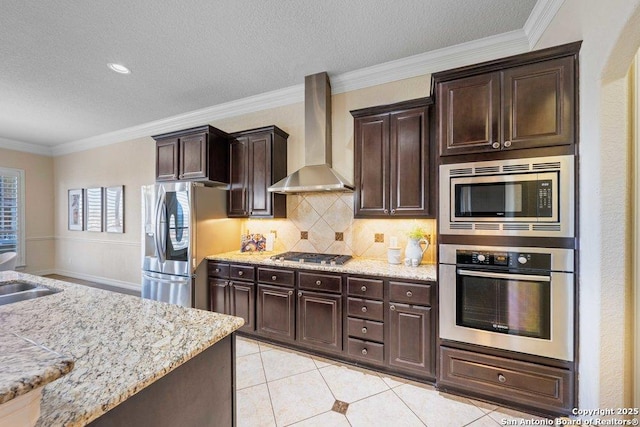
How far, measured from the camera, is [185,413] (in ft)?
3.20

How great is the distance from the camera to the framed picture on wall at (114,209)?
485 cm

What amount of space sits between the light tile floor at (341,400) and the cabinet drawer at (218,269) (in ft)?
3.09

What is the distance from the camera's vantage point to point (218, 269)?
302 centimetres

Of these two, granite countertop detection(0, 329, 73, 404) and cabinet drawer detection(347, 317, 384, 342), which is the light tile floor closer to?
cabinet drawer detection(347, 317, 384, 342)

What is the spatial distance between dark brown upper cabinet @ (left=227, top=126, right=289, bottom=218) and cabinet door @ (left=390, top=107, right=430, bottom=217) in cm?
140

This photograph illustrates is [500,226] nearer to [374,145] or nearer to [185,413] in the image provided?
[374,145]

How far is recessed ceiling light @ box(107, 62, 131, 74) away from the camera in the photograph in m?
2.75

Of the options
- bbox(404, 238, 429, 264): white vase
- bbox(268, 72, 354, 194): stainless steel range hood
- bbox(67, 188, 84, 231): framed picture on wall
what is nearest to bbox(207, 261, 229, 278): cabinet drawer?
bbox(268, 72, 354, 194): stainless steel range hood

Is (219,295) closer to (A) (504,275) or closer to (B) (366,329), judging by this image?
(B) (366,329)

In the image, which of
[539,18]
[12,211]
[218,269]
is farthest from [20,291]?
[12,211]

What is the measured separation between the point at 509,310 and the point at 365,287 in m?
1.05

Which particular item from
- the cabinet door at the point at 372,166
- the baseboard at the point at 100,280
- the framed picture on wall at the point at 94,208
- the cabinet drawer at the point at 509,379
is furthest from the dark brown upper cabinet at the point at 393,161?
the framed picture on wall at the point at 94,208

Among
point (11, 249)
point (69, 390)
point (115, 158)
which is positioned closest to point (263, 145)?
point (69, 390)

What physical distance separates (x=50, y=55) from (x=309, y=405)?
13.2ft
